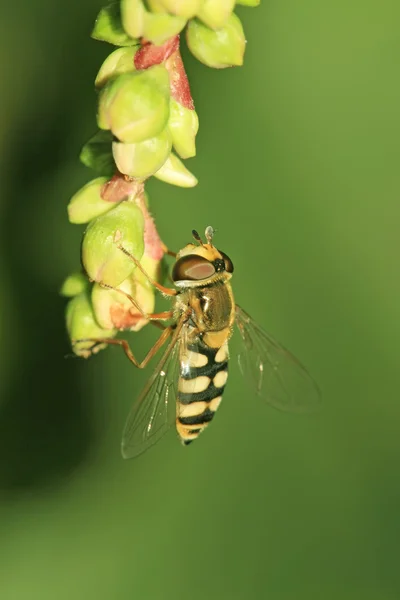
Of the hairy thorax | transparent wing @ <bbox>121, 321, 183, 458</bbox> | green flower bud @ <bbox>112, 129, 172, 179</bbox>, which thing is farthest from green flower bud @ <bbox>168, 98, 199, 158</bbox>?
the hairy thorax

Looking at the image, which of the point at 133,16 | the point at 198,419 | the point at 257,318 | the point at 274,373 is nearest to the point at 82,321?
the point at 133,16

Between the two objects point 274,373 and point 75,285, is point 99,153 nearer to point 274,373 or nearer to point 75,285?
point 75,285

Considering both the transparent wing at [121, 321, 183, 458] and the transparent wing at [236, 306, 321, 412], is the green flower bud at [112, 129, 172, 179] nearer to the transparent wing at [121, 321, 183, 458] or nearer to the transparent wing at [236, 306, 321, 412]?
the transparent wing at [121, 321, 183, 458]

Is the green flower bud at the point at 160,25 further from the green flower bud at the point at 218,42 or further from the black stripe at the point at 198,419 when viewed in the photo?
the black stripe at the point at 198,419

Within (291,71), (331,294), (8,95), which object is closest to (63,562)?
(331,294)

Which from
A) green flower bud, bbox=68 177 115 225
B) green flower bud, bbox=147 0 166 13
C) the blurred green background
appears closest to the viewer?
green flower bud, bbox=147 0 166 13

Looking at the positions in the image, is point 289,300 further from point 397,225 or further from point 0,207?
point 0,207
